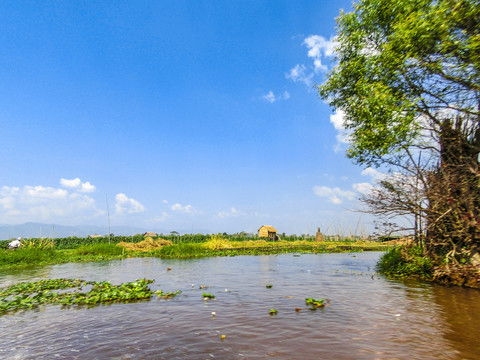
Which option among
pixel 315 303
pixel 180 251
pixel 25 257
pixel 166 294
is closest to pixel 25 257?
pixel 25 257

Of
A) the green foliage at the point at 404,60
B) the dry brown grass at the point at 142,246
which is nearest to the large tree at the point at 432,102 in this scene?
the green foliage at the point at 404,60

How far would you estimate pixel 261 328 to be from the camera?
229 inches

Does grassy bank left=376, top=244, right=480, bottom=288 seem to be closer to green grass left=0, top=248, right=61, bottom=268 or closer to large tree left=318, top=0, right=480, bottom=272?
large tree left=318, top=0, right=480, bottom=272

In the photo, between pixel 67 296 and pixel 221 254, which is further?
pixel 221 254

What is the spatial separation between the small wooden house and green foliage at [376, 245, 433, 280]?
40244mm

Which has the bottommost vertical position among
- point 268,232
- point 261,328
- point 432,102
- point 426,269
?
point 261,328

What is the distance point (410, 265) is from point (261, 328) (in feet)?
32.0

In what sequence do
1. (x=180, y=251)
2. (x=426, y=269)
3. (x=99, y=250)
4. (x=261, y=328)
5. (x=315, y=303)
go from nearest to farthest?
(x=261, y=328), (x=315, y=303), (x=426, y=269), (x=180, y=251), (x=99, y=250)

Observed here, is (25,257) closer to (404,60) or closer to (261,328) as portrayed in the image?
(261,328)

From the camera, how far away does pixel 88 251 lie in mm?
28078

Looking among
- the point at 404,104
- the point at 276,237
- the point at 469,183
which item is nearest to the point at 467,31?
the point at 404,104

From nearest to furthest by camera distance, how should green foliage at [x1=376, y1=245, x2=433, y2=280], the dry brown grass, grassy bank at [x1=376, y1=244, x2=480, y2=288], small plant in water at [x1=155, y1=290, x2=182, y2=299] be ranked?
small plant in water at [x1=155, y1=290, x2=182, y2=299] < grassy bank at [x1=376, y1=244, x2=480, y2=288] < green foliage at [x1=376, y1=245, x2=433, y2=280] < the dry brown grass

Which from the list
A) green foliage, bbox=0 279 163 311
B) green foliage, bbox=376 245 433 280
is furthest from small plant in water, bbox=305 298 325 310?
green foliage, bbox=376 245 433 280

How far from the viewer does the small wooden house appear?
54.0m
